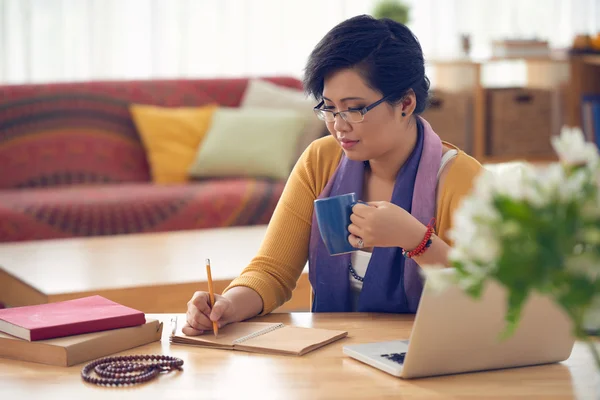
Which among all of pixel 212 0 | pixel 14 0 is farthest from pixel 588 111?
pixel 14 0

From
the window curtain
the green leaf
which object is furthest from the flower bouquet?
the window curtain

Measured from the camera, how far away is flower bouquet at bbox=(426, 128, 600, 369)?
70 centimetres

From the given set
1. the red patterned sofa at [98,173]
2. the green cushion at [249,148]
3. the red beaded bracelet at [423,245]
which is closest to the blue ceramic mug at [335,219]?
the red beaded bracelet at [423,245]

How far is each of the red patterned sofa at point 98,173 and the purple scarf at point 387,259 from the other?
1886 mm

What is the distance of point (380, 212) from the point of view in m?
1.42

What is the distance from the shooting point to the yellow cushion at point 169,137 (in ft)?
13.1

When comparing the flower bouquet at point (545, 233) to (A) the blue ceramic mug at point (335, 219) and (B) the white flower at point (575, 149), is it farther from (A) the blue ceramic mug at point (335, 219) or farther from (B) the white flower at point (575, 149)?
(A) the blue ceramic mug at point (335, 219)

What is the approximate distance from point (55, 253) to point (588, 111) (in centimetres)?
332

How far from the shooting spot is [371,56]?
165 cm

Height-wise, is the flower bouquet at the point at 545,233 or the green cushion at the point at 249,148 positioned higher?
the flower bouquet at the point at 545,233

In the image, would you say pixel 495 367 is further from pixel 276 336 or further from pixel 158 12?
pixel 158 12

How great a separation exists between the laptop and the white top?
1.57ft

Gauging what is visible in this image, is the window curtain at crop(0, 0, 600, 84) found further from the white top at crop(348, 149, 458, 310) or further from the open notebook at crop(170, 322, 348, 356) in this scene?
the open notebook at crop(170, 322, 348, 356)

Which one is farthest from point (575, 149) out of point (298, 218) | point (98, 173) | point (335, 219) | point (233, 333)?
point (98, 173)
